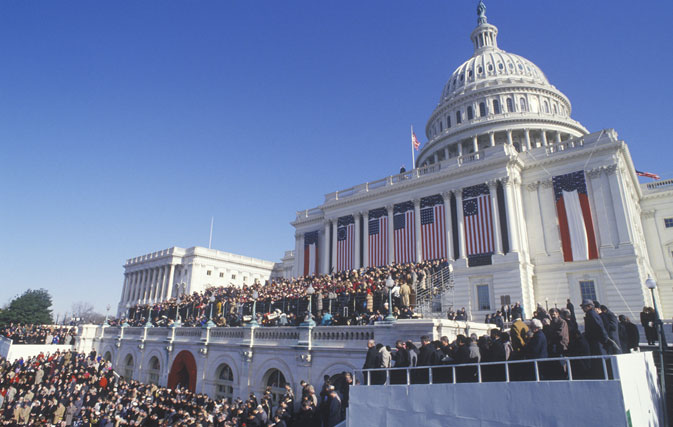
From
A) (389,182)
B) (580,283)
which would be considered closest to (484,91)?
(389,182)

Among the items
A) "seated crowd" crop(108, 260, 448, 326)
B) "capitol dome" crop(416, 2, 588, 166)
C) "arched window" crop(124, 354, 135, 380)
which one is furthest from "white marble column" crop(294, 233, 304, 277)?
"capitol dome" crop(416, 2, 588, 166)

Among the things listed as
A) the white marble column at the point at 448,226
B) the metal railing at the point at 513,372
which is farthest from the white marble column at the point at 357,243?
the metal railing at the point at 513,372

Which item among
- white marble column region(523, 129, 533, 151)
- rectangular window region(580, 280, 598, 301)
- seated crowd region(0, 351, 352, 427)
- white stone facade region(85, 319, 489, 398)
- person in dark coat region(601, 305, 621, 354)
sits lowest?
seated crowd region(0, 351, 352, 427)

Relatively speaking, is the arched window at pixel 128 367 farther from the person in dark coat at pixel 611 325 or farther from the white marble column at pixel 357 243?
the person in dark coat at pixel 611 325

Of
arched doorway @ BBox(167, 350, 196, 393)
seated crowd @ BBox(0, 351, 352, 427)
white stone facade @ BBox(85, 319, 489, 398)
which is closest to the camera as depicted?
seated crowd @ BBox(0, 351, 352, 427)

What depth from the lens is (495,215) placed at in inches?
1462

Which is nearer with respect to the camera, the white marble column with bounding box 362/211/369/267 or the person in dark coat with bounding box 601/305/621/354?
the person in dark coat with bounding box 601/305/621/354

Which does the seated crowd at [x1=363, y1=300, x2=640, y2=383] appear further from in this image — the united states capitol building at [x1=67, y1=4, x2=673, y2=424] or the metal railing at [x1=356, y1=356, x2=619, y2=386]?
the united states capitol building at [x1=67, y1=4, x2=673, y2=424]

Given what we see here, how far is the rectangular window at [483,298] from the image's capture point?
3556cm

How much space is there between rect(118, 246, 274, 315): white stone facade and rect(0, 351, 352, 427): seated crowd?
4815 centimetres

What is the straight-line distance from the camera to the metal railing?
364 inches

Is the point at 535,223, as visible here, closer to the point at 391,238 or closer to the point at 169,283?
the point at 391,238

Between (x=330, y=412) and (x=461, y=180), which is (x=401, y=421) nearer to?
(x=330, y=412)

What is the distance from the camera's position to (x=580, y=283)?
3394 cm
